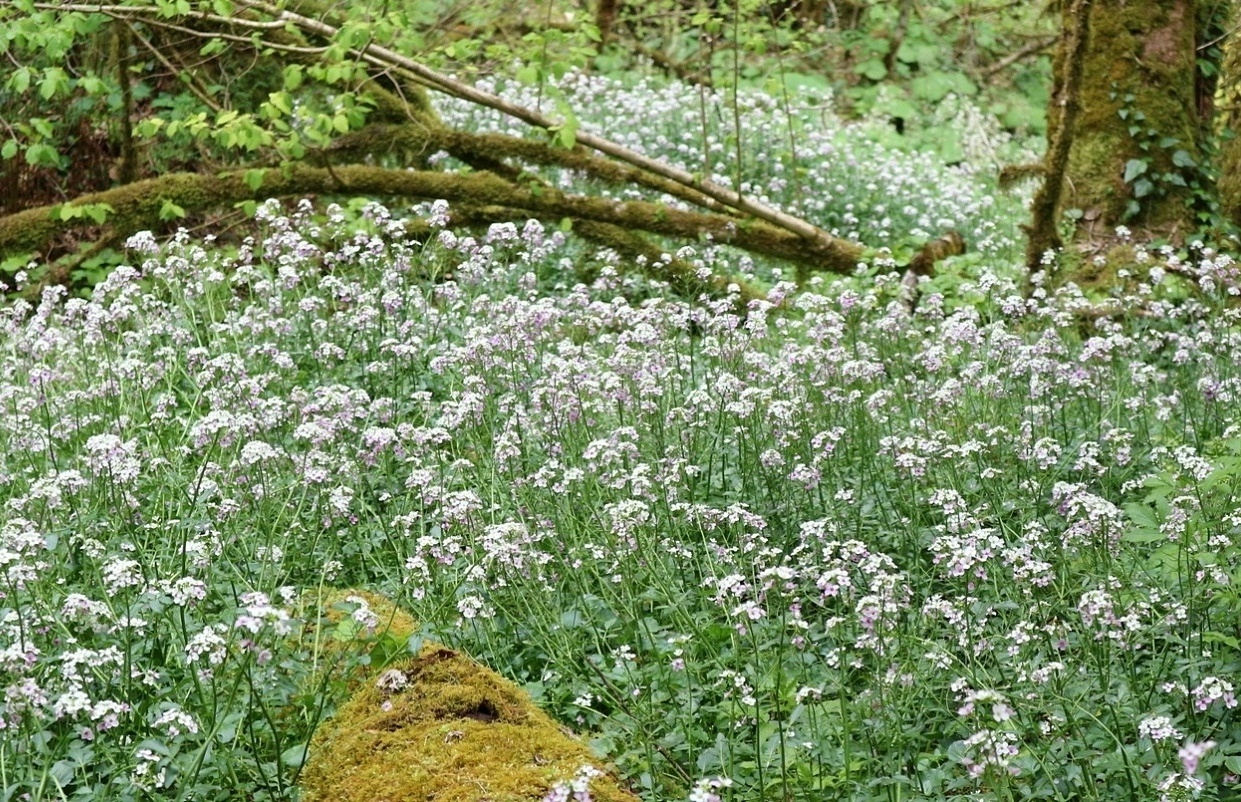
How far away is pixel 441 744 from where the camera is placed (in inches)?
131

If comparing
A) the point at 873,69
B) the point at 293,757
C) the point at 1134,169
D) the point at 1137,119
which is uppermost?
the point at 1137,119

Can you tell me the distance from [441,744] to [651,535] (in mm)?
1363

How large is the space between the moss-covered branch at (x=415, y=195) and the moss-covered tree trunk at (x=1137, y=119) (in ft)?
5.31

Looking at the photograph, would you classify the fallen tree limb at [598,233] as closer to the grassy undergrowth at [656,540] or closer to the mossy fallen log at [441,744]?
the grassy undergrowth at [656,540]

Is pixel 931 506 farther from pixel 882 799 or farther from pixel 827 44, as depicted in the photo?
pixel 827 44

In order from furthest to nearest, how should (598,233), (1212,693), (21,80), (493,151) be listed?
(493,151) → (598,233) → (21,80) → (1212,693)

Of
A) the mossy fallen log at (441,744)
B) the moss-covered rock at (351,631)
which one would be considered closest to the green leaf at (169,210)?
the moss-covered rock at (351,631)

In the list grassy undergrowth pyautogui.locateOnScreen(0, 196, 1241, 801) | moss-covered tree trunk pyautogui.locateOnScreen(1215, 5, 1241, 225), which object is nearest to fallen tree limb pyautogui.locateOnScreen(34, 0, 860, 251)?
grassy undergrowth pyautogui.locateOnScreen(0, 196, 1241, 801)

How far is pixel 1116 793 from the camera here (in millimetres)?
3258

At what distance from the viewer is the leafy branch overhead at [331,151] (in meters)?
7.66

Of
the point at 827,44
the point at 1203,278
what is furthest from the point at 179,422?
the point at 827,44

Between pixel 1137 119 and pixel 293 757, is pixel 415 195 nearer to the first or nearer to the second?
pixel 1137 119

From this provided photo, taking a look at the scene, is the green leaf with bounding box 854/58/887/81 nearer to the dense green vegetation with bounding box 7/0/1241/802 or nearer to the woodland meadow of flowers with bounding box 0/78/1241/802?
the dense green vegetation with bounding box 7/0/1241/802

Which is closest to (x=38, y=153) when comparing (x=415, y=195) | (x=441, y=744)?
(x=415, y=195)
